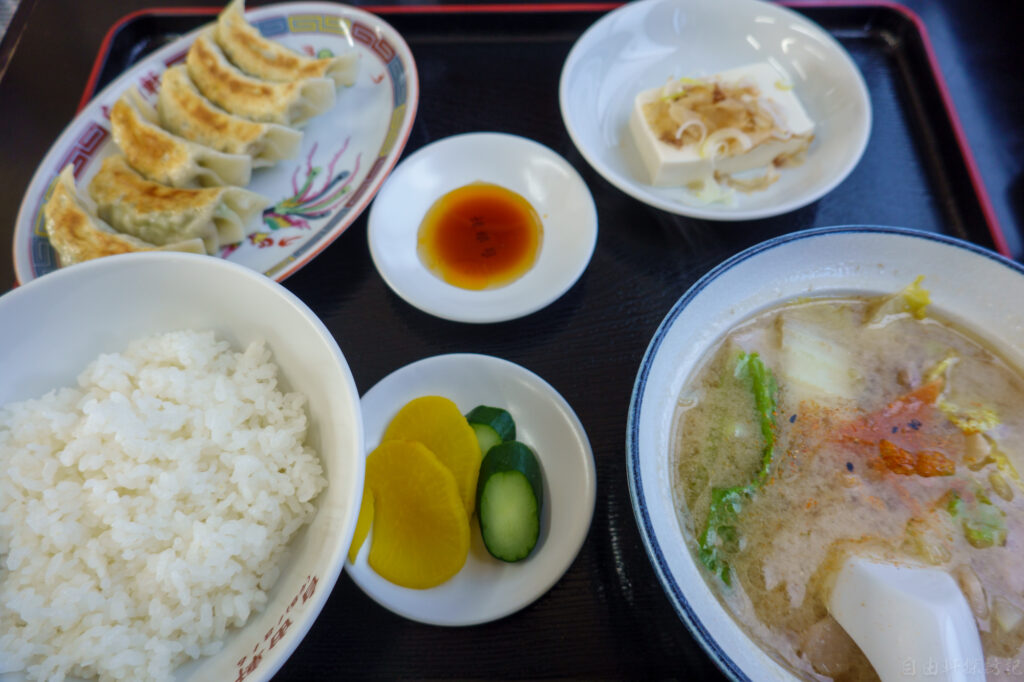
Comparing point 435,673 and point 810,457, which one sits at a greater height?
point 810,457

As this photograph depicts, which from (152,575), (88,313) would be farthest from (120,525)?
(88,313)

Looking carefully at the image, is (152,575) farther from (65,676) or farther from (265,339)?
(265,339)

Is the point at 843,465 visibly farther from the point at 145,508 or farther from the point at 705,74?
the point at 705,74

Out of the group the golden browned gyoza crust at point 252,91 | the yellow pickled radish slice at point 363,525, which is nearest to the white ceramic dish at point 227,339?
the yellow pickled radish slice at point 363,525

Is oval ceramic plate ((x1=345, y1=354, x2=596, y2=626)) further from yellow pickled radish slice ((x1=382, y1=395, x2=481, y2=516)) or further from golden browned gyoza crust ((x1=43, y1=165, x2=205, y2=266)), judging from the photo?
golden browned gyoza crust ((x1=43, y1=165, x2=205, y2=266))

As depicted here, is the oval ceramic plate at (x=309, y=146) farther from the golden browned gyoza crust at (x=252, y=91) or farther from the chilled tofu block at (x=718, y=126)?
the chilled tofu block at (x=718, y=126)

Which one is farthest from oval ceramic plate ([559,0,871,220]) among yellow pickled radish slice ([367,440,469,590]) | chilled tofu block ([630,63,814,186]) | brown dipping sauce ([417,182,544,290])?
yellow pickled radish slice ([367,440,469,590])
